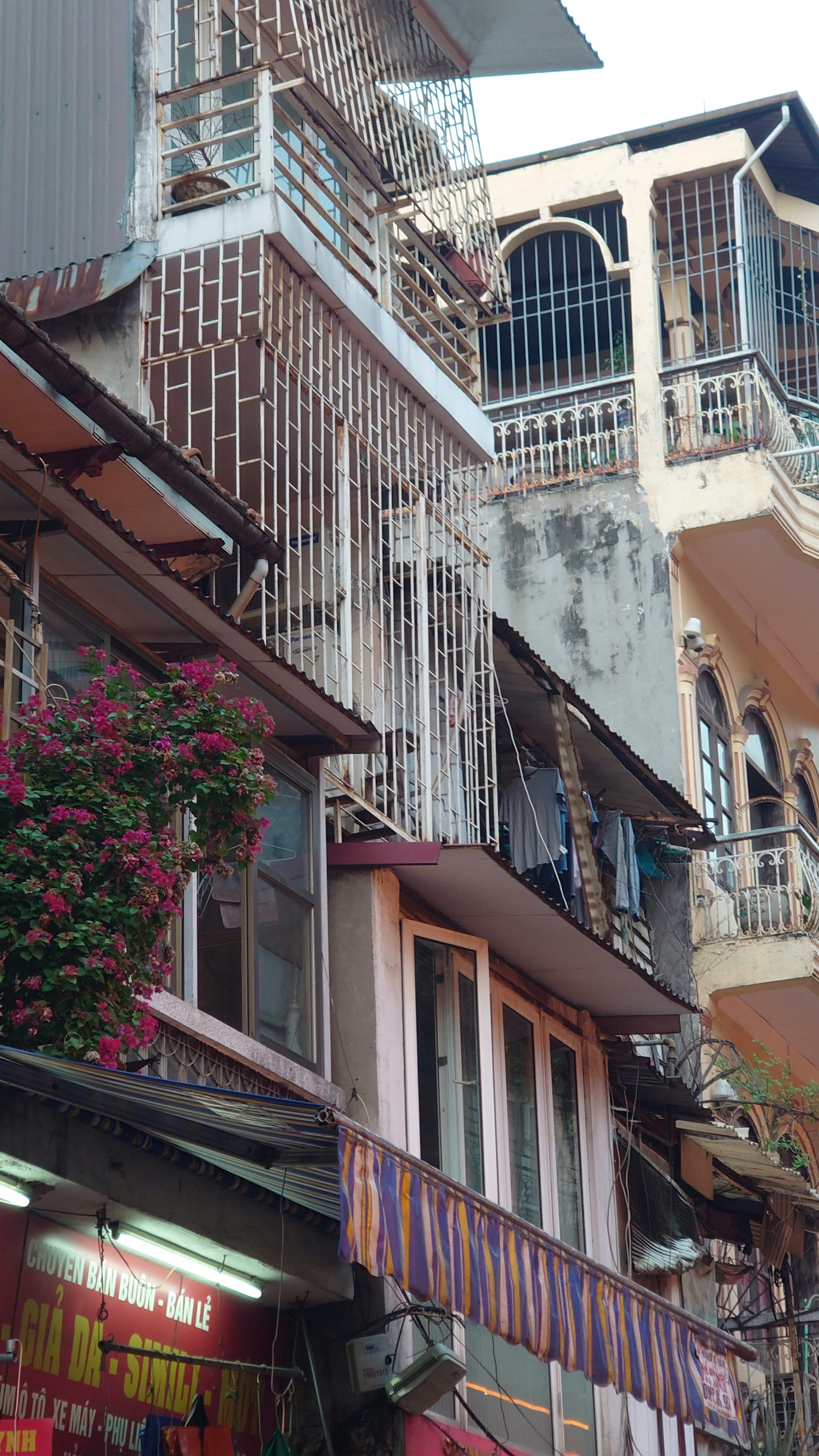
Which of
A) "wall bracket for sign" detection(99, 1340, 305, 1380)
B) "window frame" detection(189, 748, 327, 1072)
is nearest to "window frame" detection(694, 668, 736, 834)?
"window frame" detection(189, 748, 327, 1072)

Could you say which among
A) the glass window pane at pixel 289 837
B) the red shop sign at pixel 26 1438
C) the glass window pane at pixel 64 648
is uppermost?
the glass window pane at pixel 64 648

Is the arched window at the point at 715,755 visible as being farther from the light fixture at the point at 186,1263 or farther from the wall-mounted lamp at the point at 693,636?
the light fixture at the point at 186,1263

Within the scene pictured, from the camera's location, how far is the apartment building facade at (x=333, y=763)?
7484mm

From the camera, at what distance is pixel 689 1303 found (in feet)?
44.3

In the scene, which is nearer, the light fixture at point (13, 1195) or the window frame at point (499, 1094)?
the light fixture at point (13, 1195)

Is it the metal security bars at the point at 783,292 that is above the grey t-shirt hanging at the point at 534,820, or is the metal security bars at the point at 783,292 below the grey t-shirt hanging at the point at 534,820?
above

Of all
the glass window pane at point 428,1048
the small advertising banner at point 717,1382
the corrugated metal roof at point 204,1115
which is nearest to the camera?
the corrugated metal roof at point 204,1115

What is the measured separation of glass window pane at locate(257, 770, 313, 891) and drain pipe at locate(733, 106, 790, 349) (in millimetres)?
8919

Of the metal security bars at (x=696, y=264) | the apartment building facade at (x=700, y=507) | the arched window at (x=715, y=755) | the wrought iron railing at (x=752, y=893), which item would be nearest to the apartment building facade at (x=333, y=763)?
the wrought iron railing at (x=752, y=893)

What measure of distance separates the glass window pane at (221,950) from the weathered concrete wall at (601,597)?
24.4 feet

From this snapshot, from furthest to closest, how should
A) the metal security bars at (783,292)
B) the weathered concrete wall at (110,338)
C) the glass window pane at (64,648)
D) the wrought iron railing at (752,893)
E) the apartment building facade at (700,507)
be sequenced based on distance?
the metal security bars at (783,292), the apartment building facade at (700,507), the wrought iron railing at (752,893), the weathered concrete wall at (110,338), the glass window pane at (64,648)

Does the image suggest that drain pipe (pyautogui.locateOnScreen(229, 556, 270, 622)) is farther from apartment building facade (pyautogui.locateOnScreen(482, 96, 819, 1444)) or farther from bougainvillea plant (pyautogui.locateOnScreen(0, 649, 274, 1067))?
apartment building facade (pyautogui.locateOnScreen(482, 96, 819, 1444))

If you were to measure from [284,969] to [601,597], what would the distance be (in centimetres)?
814

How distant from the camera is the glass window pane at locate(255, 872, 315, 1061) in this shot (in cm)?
947
